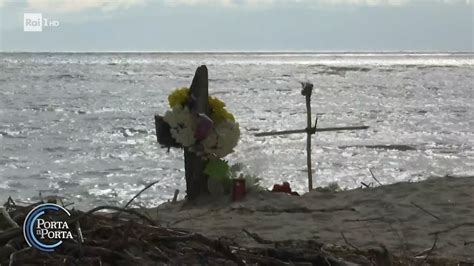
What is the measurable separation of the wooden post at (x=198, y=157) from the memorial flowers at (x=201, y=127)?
7cm

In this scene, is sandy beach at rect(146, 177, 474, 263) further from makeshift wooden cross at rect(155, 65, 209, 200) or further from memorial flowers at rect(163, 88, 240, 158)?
memorial flowers at rect(163, 88, 240, 158)

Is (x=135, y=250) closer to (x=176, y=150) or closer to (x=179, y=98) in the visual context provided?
(x=179, y=98)

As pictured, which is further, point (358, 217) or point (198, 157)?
point (198, 157)

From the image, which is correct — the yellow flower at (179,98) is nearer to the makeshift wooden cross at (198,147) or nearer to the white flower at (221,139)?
the makeshift wooden cross at (198,147)

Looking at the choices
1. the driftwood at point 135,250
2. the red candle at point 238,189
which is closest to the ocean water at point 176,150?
the red candle at point 238,189

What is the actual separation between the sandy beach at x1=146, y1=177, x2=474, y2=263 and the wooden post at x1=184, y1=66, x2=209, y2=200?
0.20 meters

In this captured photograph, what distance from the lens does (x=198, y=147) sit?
7.08 meters

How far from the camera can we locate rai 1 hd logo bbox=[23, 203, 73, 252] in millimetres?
1583

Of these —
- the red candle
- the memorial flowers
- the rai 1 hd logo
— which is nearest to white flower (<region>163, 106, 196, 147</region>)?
the memorial flowers

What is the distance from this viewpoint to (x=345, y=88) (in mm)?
42625

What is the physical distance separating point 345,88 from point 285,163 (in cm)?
3052

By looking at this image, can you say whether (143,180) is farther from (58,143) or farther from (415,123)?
(415,123)

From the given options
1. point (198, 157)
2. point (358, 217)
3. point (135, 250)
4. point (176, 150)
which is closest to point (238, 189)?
point (198, 157)

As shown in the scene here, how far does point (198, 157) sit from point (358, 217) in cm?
170
